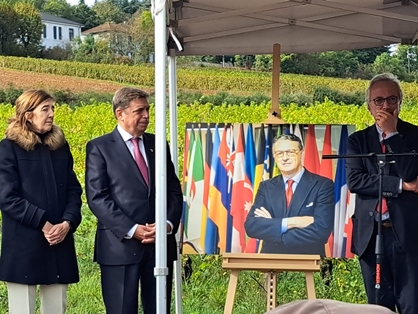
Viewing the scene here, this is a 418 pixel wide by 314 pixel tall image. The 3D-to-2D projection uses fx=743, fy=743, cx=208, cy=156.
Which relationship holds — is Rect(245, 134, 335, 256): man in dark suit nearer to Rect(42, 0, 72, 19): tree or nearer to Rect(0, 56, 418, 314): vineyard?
Rect(0, 56, 418, 314): vineyard

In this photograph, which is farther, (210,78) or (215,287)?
(210,78)

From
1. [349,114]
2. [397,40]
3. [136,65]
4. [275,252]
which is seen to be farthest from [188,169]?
[136,65]

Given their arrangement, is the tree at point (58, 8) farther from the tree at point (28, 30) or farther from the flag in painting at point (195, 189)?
the flag in painting at point (195, 189)

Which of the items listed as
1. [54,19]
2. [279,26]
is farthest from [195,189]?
[54,19]

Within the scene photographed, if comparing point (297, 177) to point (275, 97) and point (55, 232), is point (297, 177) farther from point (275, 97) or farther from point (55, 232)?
point (55, 232)

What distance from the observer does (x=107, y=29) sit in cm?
1258

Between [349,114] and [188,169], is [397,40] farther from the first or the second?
[349,114]

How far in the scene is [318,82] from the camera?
388 inches

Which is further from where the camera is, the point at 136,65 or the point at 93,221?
the point at 136,65

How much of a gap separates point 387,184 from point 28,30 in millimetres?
9692

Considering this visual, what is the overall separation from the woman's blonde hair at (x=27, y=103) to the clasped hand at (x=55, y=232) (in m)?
0.50

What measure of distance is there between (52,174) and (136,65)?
26.2 feet

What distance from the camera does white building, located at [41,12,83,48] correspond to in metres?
11.8

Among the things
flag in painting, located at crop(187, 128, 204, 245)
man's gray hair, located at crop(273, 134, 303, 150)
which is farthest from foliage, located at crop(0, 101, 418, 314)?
man's gray hair, located at crop(273, 134, 303, 150)
